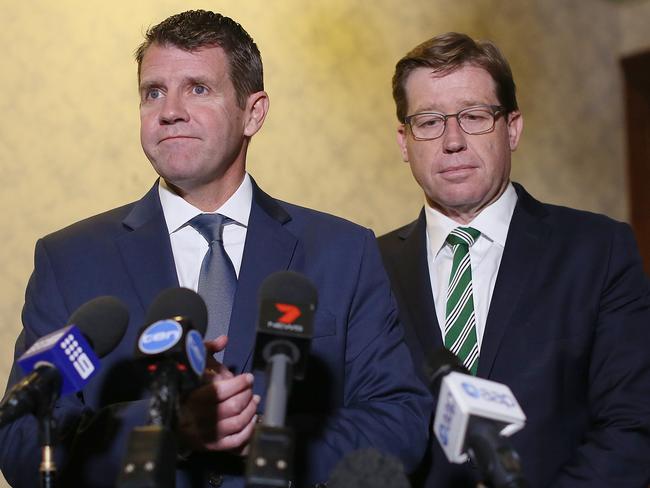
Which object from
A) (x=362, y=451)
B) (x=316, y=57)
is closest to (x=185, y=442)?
(x=362, y=451)

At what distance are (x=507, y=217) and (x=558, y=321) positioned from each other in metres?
0.33

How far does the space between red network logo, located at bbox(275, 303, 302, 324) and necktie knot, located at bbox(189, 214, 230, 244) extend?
2.51 ft

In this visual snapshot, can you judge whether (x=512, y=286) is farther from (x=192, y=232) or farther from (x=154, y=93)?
(x=154, y=93)

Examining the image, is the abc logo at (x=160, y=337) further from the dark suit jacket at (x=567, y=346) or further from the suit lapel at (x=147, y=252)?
the dark suit jacket at (x=567, y=346)

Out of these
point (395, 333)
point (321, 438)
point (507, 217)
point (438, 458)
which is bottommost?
point (438, 458)

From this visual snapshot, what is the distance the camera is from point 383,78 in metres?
3.75

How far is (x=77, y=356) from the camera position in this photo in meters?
1.25

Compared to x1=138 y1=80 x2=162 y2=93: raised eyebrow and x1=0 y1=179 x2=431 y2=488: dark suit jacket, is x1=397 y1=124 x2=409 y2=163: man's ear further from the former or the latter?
x1=138 y1=80 x2=162 y2=93: raised eyebrow

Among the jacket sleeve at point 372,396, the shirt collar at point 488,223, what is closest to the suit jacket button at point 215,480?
the jacket sleeve at point 372,396

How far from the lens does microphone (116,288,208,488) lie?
1.04 metres

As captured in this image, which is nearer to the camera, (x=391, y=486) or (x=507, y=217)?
(x=391, y=486)

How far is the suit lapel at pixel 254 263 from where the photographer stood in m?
1.79

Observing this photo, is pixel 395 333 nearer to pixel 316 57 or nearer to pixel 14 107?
pixel 14 107

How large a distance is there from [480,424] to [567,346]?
1.08 meters
